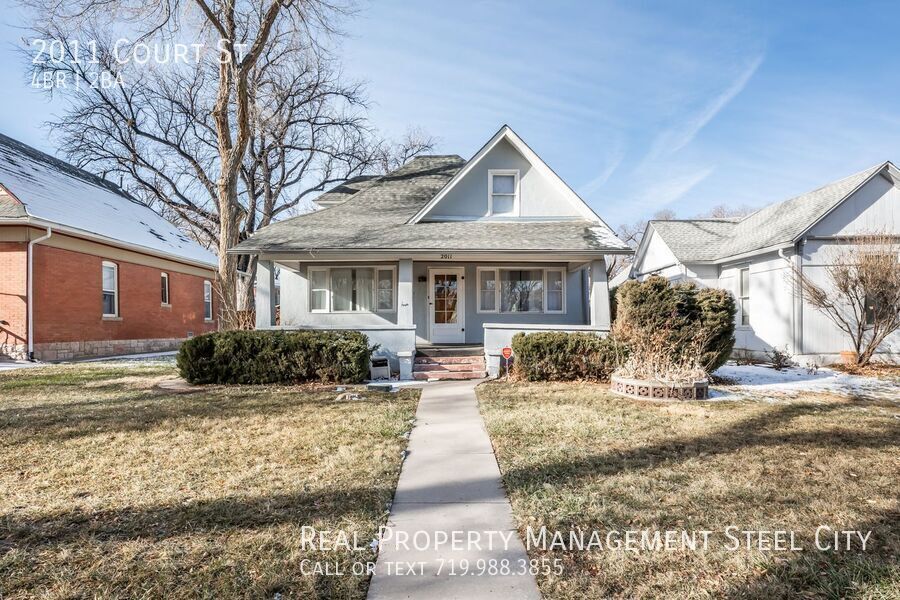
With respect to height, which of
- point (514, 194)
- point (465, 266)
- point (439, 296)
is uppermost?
point (514, 194)

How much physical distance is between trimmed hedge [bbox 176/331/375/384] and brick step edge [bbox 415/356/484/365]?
197cm

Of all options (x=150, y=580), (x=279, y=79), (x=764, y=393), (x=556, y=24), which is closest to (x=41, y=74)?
(x=279, y=79)

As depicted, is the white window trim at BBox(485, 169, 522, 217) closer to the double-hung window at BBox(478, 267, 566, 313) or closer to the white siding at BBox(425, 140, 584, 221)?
the white siding at BBox(425, 140, 584, 221)

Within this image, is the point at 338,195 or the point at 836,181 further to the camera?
the point at 338,195

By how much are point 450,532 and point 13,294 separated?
16.1 meters

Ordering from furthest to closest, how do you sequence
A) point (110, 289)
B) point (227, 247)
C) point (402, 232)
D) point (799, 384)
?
point (110, 289), point (227, 247), point (402, 232), point (799, 384)

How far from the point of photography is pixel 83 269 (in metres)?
14.8

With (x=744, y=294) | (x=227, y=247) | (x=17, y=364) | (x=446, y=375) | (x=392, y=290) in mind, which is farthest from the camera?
(x=744, y=294)

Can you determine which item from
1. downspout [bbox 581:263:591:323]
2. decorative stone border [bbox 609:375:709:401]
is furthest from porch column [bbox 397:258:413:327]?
downspout [bbox 581:263:591:323]

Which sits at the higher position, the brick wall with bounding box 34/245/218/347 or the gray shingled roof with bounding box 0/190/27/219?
the gray shingled roof with bounding box 0/190/27/219

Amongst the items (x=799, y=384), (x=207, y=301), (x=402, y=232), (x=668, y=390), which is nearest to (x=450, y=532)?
(x=668, y=390)

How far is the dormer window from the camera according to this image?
1313 centimetres

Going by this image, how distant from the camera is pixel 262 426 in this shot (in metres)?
6.17

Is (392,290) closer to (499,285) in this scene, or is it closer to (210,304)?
(499,285)
